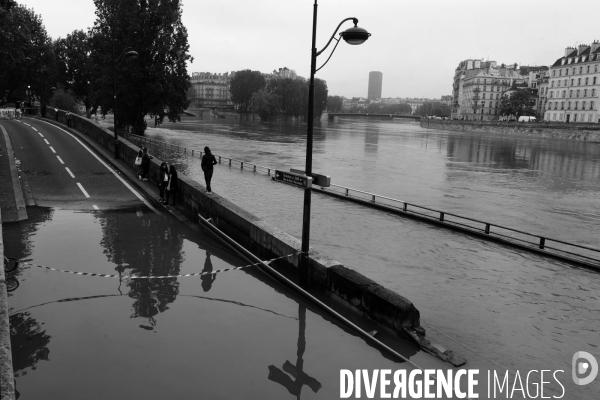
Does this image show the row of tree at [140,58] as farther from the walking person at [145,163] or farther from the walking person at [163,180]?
the walking person at [163,180]

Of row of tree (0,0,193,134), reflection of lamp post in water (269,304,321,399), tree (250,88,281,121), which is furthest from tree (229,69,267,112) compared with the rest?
reflection of lamp post in water (269,304,321,399)

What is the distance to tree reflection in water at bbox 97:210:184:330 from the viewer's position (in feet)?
33.0

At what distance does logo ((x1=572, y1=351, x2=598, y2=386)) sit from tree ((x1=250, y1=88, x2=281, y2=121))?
139675 millimetres

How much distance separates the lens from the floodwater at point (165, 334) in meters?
7.11

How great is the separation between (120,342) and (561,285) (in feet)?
35.4

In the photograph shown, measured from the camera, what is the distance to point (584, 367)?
27.6 ft

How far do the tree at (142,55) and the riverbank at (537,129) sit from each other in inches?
2830

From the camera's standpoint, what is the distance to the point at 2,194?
707 inches

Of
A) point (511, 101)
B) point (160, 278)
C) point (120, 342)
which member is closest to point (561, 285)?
point (160, 278)

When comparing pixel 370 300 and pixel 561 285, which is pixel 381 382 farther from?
pixel 561 285

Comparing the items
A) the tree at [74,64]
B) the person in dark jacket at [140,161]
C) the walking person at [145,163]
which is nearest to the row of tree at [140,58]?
the tree at [74,64]

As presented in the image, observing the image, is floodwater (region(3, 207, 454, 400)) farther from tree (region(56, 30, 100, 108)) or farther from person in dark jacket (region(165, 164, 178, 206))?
tree (region(56, 30, 100, 108))

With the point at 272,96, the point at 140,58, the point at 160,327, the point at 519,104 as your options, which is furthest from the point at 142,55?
the point at 519,104

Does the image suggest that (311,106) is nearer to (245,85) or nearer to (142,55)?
(142,55)
